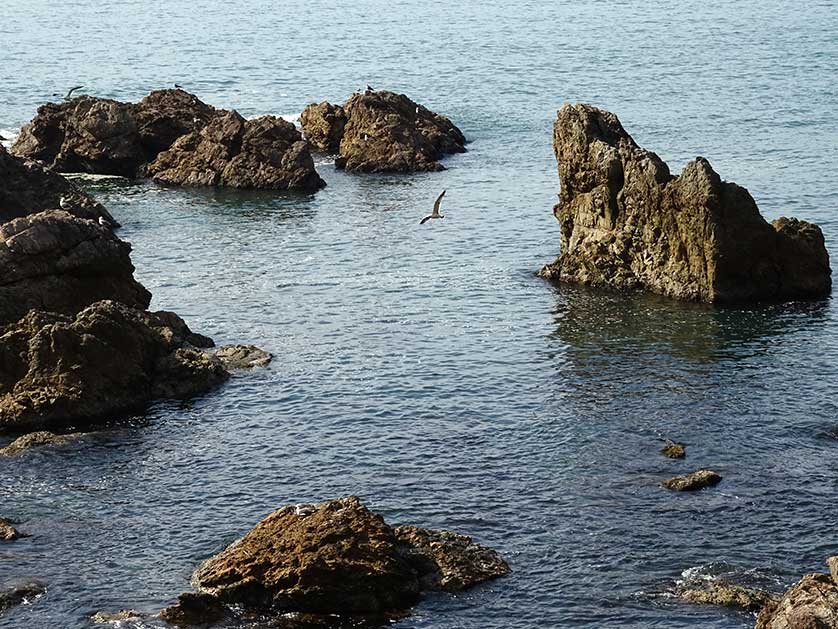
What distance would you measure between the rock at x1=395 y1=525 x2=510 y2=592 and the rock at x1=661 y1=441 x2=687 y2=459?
962 cm

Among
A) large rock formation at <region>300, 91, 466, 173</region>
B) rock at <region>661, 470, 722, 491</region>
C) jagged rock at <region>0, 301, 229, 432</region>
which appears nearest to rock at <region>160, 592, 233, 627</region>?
rock at <region>661, 470, 722, 491</region>

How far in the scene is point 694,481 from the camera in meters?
43.1

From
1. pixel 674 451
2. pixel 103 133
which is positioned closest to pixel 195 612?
pixel 674 451

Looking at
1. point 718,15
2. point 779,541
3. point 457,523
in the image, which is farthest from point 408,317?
point 718,15

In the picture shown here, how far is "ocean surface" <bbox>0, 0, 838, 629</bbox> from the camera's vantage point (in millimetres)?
38531

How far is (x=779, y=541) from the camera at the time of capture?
129 ft

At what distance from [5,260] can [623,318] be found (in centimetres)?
2697

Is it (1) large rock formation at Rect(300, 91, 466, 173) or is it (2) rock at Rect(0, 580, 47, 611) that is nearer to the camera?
(2) rock at Rect(0, 580, 47, 611)

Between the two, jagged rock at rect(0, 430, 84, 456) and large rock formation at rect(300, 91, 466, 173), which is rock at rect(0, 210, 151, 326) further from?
large rock formation at rect(300, 91, 466, 173)

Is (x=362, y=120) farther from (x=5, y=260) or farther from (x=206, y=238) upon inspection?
(x=5, y=260)

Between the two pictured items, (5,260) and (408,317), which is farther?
(408,317)

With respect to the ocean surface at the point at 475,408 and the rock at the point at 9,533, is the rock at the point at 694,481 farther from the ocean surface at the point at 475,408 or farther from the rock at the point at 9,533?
the rock at the point at 9,533

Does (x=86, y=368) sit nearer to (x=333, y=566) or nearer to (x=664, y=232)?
(x=333, y=566)

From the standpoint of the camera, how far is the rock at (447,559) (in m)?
36.7
